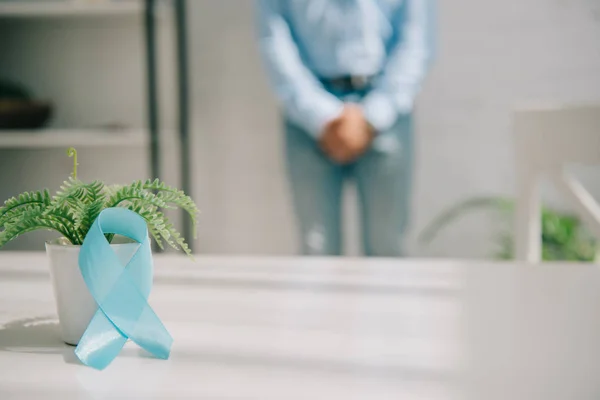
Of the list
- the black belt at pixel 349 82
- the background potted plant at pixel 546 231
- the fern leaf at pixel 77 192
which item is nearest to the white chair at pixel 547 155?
the black belt at pixel 349 82

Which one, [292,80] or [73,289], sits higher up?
[292,80]

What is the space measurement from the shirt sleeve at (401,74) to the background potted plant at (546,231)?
32.1 inches

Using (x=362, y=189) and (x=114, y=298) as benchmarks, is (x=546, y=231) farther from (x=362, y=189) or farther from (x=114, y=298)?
(x=114, y=298)

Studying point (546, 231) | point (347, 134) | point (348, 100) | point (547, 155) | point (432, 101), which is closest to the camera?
point (547, 155)

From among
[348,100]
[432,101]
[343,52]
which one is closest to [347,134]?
[348,100]

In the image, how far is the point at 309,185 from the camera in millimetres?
1979

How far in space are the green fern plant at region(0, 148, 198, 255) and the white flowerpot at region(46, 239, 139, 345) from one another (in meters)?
0.02

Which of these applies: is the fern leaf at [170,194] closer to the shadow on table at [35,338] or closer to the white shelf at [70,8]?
the shadow on table at [35,338]

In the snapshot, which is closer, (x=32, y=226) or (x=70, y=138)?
(x=32, y=226)

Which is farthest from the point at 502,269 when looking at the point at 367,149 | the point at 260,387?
the point at 367,149

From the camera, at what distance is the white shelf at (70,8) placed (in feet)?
8.19

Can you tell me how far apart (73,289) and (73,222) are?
60 mm

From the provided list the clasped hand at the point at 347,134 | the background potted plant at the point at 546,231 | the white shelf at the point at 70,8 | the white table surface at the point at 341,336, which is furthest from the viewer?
the white shelf at the point at 70,8

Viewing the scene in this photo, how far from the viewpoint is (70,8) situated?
99.9 inches
